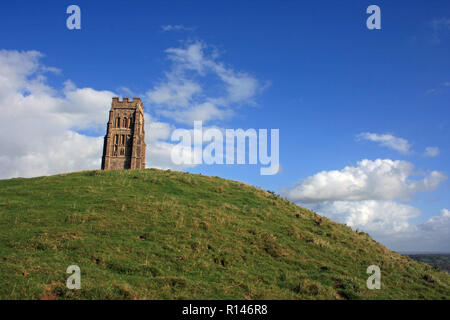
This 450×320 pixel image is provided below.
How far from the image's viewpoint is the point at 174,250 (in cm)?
1587

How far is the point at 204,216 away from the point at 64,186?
14.6 m

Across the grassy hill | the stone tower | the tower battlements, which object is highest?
the tower battlements

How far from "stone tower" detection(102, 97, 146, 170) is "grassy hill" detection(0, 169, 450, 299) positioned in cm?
4957

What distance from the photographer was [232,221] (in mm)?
21406

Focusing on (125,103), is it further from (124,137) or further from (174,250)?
(174,250)

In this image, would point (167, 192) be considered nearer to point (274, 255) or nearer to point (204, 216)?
point (204, 216)

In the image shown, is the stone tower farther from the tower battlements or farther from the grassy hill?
the grassy hill

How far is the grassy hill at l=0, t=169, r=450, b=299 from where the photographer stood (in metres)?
12.2

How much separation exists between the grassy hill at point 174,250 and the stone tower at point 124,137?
163 ft

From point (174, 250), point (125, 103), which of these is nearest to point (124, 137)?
point (125, 103)

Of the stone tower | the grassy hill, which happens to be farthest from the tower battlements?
the grassy hill

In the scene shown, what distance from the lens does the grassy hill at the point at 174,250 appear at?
40.0 feet
